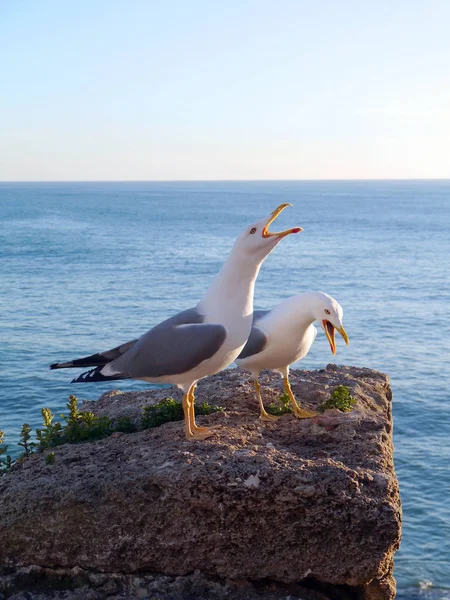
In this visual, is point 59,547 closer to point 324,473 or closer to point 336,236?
point 324,473

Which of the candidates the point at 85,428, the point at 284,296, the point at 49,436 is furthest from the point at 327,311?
the point at 284,296

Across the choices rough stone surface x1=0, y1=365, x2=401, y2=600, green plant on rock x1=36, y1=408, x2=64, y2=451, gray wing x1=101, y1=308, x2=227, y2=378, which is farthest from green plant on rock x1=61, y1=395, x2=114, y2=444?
Answer: rough stone surface x1=0, y1=365, x2=401, y2=600

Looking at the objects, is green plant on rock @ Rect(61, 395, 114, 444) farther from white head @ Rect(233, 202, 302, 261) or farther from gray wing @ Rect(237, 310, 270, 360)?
white head @ Rect(233, 202, 302, 261)

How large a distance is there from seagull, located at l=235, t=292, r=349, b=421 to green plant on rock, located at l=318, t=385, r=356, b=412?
1.15ft

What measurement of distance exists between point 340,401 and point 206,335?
2.33m

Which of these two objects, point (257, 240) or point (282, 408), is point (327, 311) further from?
point (282, 408)

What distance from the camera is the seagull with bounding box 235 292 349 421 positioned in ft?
26.9

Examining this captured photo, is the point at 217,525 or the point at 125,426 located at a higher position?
the point at 125,426

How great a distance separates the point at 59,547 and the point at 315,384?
13.8 ft

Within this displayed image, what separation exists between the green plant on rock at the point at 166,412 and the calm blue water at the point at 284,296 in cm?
569

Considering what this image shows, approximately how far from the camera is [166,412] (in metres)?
8.88

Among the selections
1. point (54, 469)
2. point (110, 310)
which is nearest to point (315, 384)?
point (54, 469)

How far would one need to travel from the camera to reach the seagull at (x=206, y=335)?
7340mm

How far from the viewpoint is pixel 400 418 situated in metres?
19.9
